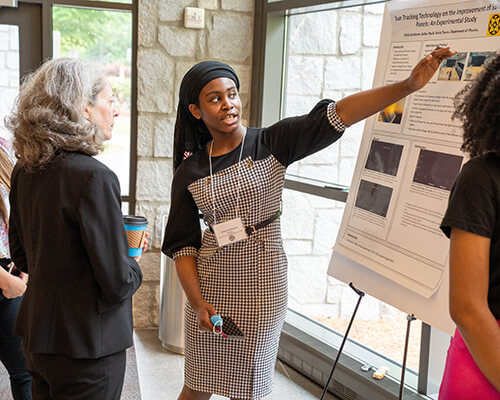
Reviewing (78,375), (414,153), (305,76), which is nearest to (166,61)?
(305,76)

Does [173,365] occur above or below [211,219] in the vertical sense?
below

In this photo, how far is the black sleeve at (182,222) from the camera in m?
1.98

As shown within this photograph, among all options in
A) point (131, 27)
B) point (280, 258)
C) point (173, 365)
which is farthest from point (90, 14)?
point (280, 258)

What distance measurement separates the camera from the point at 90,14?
380cm

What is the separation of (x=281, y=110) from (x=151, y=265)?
50.4 inches

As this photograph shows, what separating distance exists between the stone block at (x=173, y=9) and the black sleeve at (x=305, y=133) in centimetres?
180

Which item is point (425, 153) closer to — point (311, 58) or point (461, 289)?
point (461, 289)

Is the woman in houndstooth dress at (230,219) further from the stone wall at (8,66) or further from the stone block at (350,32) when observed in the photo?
the stone wall at (8,66)

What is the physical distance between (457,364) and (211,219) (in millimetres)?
935

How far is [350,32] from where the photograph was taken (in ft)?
10.2

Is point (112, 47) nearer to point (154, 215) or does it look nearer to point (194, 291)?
point (154, 215)

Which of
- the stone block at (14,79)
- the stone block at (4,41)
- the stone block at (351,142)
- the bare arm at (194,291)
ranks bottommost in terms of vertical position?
the bare arm at (194,291)

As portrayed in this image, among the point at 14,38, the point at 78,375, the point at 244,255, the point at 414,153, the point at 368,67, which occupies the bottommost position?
the point at 78,375

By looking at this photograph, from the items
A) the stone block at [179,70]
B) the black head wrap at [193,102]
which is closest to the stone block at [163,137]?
the stone block at [179,70]
